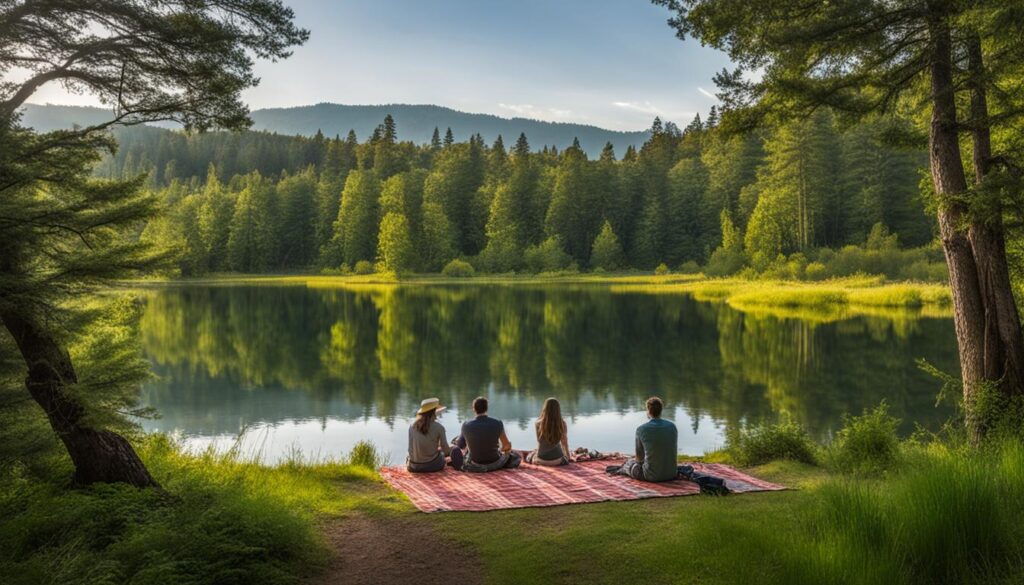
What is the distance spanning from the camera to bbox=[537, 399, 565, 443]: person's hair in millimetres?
9000

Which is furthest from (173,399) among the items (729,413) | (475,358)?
(729,413)

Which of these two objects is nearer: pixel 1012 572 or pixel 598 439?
pixel 1012 572

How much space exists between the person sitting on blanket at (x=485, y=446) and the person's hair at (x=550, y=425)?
0.44m

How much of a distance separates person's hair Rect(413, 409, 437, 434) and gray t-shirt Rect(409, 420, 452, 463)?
33 millimetres

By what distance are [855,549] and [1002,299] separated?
5.44 meters

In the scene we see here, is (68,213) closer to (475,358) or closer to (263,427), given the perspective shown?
(263,427)

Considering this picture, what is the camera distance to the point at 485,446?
28.7ft

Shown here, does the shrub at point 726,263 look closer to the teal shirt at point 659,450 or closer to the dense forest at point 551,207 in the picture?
the dense forest at point 551,207

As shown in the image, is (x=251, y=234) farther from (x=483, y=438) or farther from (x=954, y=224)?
(x=954, y=224)

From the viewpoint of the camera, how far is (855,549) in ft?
14.3

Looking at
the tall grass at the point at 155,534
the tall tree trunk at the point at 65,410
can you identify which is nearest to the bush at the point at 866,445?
the tall grass at the point at 155,534

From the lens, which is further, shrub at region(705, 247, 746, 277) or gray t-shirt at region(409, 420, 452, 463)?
shrub at region(705, 247, 746, 277)

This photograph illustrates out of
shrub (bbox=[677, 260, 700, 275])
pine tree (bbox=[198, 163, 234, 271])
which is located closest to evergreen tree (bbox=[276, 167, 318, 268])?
pine tree (bbox=[198, 163, 234, 271])

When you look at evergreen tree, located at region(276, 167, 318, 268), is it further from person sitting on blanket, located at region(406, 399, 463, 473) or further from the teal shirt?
the teal shirt
